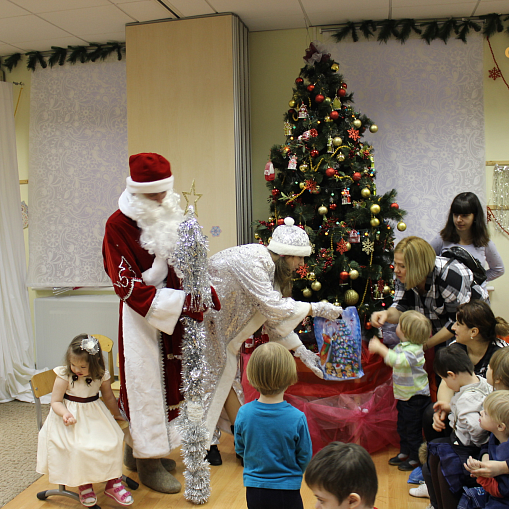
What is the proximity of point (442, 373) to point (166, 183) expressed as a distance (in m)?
1.61

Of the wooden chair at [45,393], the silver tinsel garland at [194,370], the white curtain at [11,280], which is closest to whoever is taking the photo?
the silver tinsel garland at [194,370]

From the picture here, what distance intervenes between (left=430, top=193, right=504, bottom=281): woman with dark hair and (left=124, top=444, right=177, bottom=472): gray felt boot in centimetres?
211

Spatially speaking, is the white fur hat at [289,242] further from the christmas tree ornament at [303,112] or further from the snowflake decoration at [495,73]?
the snowflake decoration at [495,73]

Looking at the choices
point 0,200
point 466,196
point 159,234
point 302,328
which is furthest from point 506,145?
point 0,200

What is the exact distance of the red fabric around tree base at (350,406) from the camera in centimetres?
315

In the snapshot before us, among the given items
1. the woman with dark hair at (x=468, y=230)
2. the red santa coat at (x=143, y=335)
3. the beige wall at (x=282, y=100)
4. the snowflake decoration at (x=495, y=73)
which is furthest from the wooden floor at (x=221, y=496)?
the snowflake decoration at (x=495, y=73)

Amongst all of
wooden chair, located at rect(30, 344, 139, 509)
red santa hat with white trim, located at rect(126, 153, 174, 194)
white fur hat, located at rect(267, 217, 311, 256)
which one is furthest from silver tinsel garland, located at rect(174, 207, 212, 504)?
white fur hat, located at rect(267, 217, 311, 256)

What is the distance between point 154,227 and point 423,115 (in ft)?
8.79

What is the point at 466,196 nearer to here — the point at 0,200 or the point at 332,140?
the point at 332,140

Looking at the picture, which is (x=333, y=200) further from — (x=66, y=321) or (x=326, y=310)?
(x=66, y=321)

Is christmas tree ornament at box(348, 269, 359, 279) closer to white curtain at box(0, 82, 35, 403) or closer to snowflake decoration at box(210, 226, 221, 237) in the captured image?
snowflake decoration at box(210, 226, 221, 237)

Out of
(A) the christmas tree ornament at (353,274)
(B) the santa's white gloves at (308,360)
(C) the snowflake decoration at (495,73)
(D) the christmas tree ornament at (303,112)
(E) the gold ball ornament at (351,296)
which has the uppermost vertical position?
(C) the snowflake decoration at (495,73)

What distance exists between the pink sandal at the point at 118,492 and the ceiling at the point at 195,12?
3.17 meters

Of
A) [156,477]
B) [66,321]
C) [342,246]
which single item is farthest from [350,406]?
[66,321]
